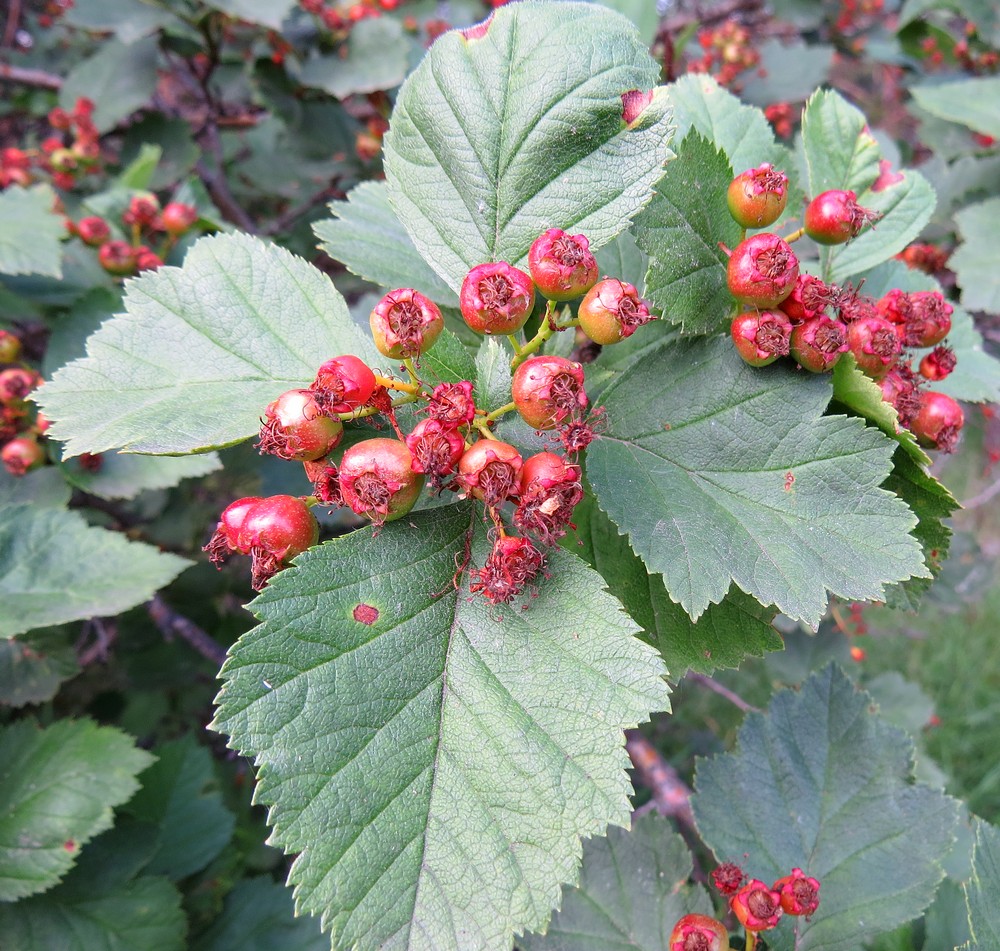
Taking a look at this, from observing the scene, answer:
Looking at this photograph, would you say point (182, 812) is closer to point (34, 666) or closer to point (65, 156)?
point (34, 666)

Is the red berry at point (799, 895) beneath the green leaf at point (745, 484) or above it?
beneath

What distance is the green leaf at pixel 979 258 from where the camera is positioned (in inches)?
103

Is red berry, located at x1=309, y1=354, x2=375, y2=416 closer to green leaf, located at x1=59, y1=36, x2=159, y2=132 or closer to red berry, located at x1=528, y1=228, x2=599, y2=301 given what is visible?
red berry, located at x1=528, y1=228, x2=599, y2=301

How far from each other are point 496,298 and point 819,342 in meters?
0.54

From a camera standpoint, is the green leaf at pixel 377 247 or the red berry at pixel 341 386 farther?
the green leaf at pixel 377 247

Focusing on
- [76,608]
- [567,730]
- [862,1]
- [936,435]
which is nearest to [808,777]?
[936,435]

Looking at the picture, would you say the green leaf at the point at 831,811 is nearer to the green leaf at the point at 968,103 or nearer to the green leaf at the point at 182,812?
the green leaf at the point at 182,812

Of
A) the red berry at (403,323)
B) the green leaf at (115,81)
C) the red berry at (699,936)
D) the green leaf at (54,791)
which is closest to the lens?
the red berry at (403,323)

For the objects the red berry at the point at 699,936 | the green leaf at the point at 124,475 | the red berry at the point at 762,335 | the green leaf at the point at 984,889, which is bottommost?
the green leaf at the point at 984,889

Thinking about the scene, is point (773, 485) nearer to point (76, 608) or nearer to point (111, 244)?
point (76, 608)

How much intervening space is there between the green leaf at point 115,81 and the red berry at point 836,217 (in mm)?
3251

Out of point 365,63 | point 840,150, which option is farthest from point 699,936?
point 365,63

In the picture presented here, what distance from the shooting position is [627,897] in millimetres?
1784

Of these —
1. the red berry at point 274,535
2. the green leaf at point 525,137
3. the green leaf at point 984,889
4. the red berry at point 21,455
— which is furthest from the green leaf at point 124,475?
the green leaf at point 984,889
